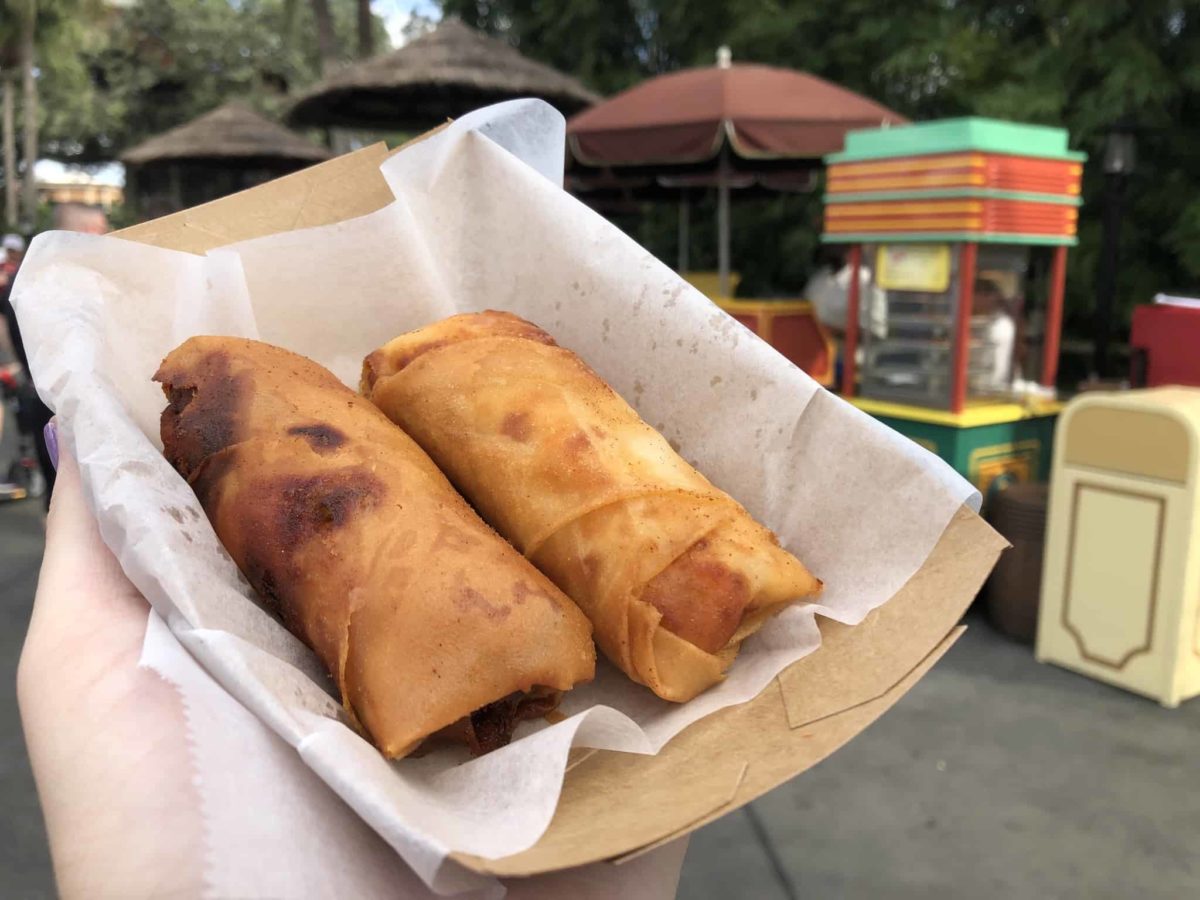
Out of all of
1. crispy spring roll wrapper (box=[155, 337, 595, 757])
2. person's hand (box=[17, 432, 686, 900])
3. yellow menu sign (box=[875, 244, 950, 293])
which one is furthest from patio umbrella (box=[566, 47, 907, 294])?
person's hand (box=[17, 432, 686, 900])

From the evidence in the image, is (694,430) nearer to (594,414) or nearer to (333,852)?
(594,414)

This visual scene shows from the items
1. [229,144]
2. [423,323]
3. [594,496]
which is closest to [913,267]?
[423,323]

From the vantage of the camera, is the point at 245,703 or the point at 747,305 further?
the point at 747,305

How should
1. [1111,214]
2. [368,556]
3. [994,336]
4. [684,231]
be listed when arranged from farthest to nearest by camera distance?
[684,231]
[1111,214]
[994,336]
[368,556]

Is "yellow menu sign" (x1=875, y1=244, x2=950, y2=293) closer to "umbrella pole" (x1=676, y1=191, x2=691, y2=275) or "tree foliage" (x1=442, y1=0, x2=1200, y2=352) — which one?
"tree foliage" (x1=442, y1=0, x2=1200, y2=352)

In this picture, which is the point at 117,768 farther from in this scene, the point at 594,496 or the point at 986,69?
the point at 986,69

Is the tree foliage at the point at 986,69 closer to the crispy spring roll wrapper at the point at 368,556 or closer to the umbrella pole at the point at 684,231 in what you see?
the umbrella pole at the point at 684,231

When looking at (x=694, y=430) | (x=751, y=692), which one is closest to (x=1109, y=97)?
(x=694, y=430)
